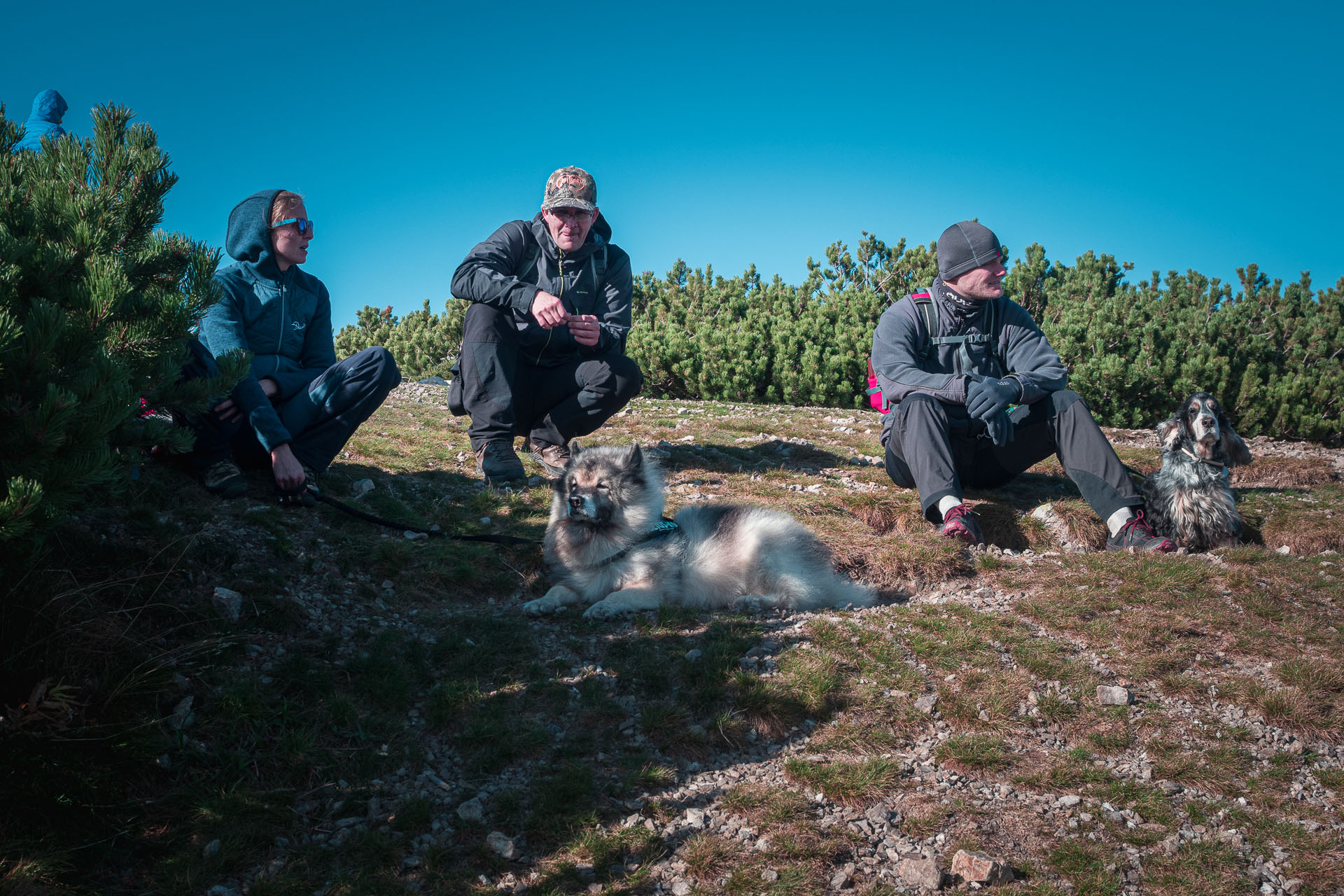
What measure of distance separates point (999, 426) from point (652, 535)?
338 centimetres

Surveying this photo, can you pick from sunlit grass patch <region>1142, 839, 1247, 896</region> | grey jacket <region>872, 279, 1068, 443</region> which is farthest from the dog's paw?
grey jacket <region>872, 279, 1068, 443</region>

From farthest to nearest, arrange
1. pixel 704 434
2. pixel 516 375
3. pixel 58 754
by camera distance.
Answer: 1. pixel 704 434
2. pixel 516 375
3. pixel 58 754

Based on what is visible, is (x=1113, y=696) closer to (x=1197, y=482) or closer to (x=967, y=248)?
(x=1197, y=482)

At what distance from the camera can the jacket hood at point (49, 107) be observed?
5.93m

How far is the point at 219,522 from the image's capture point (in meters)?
5.43

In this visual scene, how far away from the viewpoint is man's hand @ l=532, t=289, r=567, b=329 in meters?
7.32

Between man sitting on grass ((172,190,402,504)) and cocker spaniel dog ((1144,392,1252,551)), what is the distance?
7190mm

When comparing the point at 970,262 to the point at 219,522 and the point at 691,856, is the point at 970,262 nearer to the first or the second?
the point at 691,856

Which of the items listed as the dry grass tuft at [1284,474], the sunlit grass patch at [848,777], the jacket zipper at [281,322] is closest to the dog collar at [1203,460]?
the dry grass tuft at [1284,474]

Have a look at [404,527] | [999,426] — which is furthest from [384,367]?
[999,426]

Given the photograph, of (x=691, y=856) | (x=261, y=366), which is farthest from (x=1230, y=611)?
(x=261, y=366)

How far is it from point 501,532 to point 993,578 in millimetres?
4251

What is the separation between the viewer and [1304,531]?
740 centimetres

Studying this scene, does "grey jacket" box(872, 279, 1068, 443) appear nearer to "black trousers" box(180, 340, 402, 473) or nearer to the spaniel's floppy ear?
the spaniel's floppy ear
